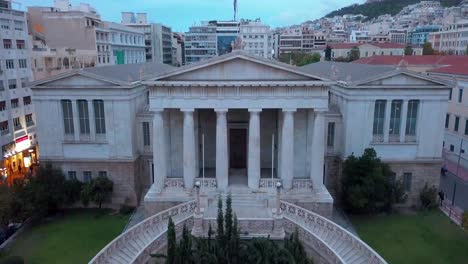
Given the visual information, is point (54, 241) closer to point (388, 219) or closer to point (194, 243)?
point (194, 243)

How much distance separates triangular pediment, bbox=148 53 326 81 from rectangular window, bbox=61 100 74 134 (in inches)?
347

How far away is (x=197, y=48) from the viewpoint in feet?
455

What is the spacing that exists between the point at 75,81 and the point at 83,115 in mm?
2827

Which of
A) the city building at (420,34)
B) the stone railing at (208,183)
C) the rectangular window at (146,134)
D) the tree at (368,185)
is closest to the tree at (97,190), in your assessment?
the rectangular window at (146,134)

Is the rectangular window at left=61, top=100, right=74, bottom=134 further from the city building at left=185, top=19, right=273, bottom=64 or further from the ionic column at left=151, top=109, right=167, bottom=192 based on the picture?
the city building at left=185, top=19, right=273, bottom=64

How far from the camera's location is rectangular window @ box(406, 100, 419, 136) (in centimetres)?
3080

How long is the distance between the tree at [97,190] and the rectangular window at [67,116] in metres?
4.82

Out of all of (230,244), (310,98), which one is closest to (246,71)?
(310,98)

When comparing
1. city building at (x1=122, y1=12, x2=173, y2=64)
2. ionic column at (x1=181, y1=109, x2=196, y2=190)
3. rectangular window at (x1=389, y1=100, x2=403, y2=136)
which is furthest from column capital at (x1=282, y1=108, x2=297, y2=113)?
city building at (x1=122, y1=12, x2=173, y2=64)

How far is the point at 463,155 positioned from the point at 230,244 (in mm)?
35843

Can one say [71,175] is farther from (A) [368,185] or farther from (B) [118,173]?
(A) [368,185]

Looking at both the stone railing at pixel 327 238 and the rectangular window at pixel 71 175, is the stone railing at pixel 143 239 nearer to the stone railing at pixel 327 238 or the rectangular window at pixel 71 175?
the stone railing at pixel 327 238

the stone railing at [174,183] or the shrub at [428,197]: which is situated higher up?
the stone railing at [174,183]

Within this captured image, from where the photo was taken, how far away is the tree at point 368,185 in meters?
28.4
